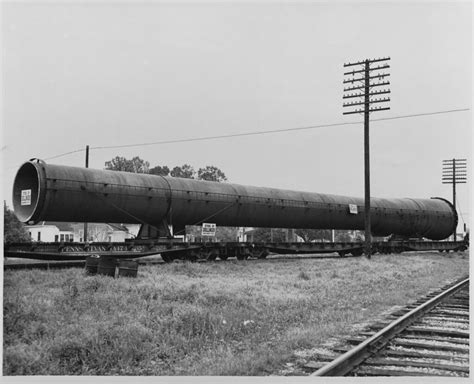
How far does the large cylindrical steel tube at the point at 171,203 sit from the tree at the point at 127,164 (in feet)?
87.1

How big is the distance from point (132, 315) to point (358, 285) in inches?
306

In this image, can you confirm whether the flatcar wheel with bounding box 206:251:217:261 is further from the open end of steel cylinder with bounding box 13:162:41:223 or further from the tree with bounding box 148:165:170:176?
the tree with bounding box 148:165:170:176

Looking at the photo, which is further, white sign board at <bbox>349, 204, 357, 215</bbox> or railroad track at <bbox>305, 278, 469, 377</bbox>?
white sign board at <bbox>349, 204, 357, 215</bbox>

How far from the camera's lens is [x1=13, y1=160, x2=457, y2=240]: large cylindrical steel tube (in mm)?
15016

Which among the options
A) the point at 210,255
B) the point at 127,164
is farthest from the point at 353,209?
the point at 127,164

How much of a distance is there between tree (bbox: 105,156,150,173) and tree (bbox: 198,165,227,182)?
11021mm

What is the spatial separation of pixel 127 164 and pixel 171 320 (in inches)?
1657

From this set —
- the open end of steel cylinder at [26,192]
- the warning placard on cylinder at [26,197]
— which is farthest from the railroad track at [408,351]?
the warning placard on cylinder at [26,197]

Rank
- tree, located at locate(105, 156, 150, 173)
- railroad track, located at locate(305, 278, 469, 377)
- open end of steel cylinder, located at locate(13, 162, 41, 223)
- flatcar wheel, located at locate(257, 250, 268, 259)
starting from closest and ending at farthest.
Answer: railroad track, located at locate(305, 278, 469, 377) < open end of steel cylinder, located at locate(13, 162, 41, 223) < flatcar wheel, located at locate(257, 250, 268, 259) < tree, located at locate(105, 156, 150, 173)

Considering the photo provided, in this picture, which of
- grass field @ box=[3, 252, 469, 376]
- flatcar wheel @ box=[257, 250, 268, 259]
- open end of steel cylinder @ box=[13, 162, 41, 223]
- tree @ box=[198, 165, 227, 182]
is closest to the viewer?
grass field @ box=[3, 252, 469, 376]

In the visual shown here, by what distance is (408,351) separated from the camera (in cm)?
652

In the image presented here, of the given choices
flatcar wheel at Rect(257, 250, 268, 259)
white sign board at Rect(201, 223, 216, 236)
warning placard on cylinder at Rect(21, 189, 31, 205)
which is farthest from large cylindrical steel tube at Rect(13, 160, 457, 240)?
flatcar wheel at Rect(257, 250, 268, 259)

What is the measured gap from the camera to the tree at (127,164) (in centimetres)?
4719

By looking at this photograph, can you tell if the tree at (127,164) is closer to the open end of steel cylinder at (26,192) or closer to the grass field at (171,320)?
the open end of steel cylinder at (26,192)
